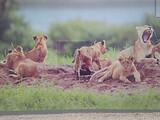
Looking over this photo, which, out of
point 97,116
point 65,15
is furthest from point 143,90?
point 65,15

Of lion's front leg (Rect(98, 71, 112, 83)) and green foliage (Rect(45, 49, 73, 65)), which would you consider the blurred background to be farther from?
lion's front leg (Rect(98, 71, 112, 83))

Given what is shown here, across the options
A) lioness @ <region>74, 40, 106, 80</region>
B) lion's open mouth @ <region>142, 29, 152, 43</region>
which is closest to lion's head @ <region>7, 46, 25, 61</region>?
lioness @ <region>74, 40, 106, 80</region>

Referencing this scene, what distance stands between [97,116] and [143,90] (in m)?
1.36

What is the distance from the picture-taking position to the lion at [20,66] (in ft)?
34.7

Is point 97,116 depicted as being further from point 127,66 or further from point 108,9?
point 108,9

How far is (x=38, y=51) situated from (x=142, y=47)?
2.64 m

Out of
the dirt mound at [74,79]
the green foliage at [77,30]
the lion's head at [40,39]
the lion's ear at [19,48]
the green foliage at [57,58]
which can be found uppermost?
the green foliage at [77,30]

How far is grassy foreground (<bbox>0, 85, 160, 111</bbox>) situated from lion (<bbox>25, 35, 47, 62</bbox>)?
2.48ft

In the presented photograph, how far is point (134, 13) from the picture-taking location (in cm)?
1062

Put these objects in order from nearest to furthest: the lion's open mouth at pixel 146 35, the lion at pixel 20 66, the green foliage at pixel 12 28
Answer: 1. the green foliage at pixel 12 28
2. the lion at pixel 20 66
3. the lion's open mouth at pixel 146 35

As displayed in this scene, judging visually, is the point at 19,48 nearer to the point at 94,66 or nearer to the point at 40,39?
the point at 40,39

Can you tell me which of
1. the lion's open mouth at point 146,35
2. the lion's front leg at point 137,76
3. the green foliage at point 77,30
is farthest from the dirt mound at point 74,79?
the green foliage at point 77,30

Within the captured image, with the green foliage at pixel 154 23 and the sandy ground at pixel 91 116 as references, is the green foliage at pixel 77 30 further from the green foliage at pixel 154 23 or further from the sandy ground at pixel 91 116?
the sandy ground at pixel 91 116

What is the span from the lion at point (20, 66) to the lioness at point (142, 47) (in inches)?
88.6
